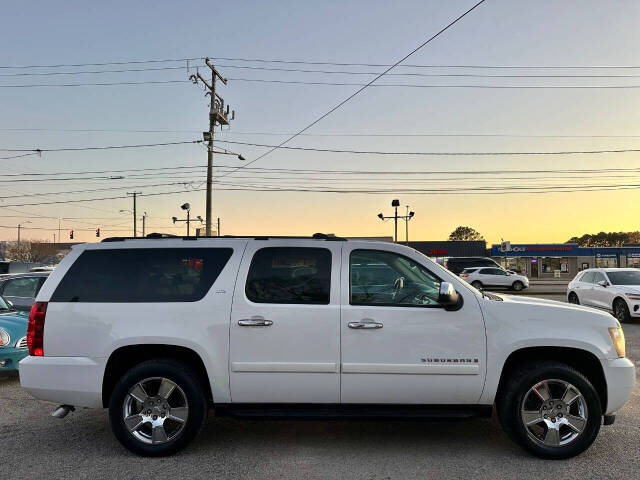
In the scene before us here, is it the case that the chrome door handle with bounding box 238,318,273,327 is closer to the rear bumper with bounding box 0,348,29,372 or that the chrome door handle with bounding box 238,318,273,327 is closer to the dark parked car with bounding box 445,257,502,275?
the rear bumper with bounding box 0,348,29,372

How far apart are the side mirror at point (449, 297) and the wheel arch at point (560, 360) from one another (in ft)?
2.12

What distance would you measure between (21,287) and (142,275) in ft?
25.5

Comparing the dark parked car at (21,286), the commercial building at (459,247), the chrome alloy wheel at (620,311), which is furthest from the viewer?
the commercial building at (459,247)

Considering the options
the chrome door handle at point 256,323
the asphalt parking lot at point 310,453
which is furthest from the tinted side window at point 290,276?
the asphalt parking lot at point 310,453

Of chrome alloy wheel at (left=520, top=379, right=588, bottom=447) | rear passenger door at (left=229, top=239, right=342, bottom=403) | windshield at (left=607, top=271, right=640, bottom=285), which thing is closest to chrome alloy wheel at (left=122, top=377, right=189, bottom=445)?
rear passenger door at (left=229, top=239, right=342, bottom=403)

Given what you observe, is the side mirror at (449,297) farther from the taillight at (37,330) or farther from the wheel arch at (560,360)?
the taillight at (37,330)

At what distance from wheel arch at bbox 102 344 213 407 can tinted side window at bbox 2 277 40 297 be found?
289 inches

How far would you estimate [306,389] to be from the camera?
4430 millimetres

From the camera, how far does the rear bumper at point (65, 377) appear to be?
14.7ft

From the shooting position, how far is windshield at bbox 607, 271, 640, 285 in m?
13.9

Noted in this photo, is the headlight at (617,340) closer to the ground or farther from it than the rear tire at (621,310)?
farther from it

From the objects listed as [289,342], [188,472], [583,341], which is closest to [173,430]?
[188,472]

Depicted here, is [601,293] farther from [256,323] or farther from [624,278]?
[256,323]

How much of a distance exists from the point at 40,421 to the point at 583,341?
5.31 m
